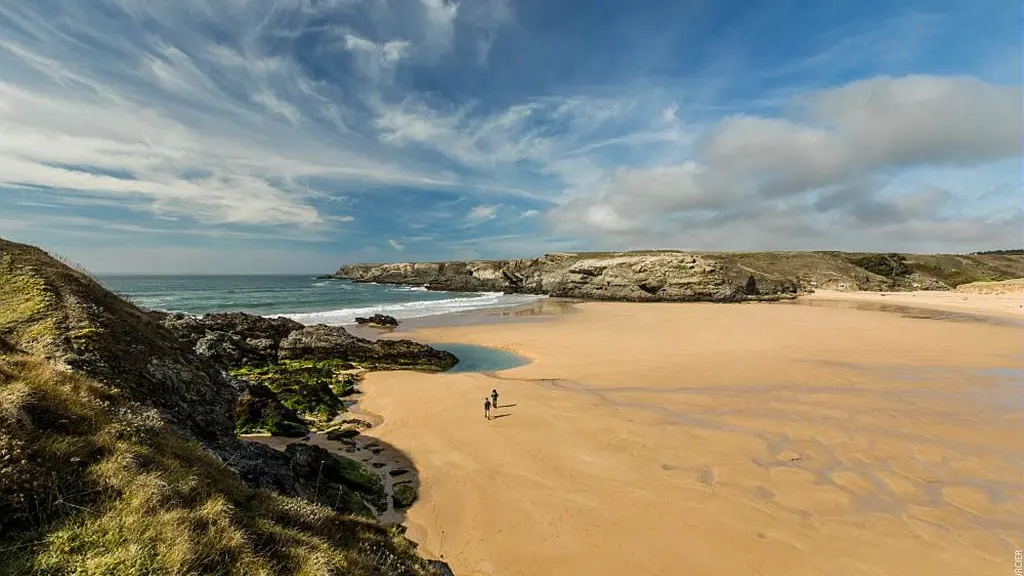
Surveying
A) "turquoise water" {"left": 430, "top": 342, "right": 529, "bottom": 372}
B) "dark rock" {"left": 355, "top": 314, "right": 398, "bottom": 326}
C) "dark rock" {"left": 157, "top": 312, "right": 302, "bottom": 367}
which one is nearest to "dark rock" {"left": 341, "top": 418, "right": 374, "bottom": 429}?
"turquoise water" {"left": 430, "top": 342, "right": 529, "bottom": 372}

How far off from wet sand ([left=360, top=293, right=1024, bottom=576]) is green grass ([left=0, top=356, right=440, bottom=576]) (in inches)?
163

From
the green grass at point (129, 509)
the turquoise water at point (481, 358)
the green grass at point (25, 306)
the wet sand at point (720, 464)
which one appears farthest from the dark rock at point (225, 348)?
the green grass at point (129, 509)

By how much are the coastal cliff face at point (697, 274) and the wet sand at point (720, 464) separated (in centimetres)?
4937

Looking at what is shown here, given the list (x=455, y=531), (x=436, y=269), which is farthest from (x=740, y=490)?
(x=436, y=269)

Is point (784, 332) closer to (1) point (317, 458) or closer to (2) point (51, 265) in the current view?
(1) point (317, 458)

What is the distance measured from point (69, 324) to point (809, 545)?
13637 millimetres

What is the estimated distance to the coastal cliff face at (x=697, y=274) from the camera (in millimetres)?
71062

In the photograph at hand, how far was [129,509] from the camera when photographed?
361 cm

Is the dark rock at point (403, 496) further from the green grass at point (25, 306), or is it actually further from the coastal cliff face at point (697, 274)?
the coastal cliff face at point (697, 274)

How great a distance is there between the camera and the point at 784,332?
31469 millimetres

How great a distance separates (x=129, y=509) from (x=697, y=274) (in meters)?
75.7

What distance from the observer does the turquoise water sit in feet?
76.1

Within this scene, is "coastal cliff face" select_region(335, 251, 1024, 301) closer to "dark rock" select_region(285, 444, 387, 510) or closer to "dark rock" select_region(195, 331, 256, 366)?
"dark rock" select_region(195, 331, 256, 366)

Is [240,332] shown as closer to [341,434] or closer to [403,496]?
[341,434]
